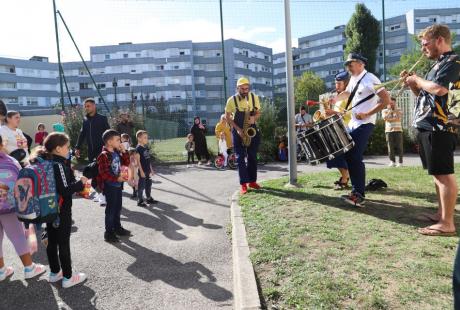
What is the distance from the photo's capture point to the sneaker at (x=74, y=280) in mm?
3662

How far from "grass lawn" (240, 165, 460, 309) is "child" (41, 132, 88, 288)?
6.11ft

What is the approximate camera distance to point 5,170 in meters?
3.89

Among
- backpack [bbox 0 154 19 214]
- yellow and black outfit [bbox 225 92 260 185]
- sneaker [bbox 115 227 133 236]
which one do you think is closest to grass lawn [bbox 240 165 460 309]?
yellow and black outfit [bbox 225 92 260 185]

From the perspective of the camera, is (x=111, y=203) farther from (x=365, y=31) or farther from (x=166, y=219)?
(x=365, y=31)

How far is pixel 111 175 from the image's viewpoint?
16.2ft

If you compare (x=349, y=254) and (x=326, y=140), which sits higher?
(x=326, y=140)

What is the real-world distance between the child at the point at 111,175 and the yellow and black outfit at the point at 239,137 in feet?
8.46

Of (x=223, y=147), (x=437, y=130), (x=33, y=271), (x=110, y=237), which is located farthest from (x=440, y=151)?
(x=223, y=147)

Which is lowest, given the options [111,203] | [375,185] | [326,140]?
[375,185]

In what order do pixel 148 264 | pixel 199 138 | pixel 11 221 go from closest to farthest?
pixel 11 221 < pixel 148 264 < pixel 199 138

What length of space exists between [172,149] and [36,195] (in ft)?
50.5

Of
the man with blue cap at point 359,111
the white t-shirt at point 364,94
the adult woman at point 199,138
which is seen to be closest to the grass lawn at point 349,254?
the man with blue cap at point 359,111

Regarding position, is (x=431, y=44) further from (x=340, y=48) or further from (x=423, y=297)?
(x=340, y=48)

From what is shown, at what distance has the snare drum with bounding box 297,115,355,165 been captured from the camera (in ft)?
17.0
